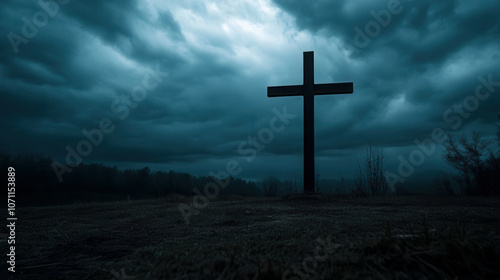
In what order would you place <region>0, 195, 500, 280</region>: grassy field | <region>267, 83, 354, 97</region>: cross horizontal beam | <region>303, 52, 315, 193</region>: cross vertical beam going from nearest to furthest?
1. <region>0, 195, 500, 280</region>: grassy field
2. <region>303, 52, 315, 193</region>: cross vertical beam
3. <region>267, 83, 354, 97</region>: cross horizontal beam

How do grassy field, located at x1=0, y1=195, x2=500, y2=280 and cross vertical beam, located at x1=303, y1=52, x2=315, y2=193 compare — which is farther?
cross vertical beam, located at x1=303, y1=52, x2=315, y2=193

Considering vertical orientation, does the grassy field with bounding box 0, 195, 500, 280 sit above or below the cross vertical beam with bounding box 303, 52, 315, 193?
below

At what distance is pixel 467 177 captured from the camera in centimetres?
630

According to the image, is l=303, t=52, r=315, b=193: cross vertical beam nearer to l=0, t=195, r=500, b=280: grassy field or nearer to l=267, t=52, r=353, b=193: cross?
l=267, t=52, r=353, b=193: cross

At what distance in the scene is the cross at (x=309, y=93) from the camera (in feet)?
21.9

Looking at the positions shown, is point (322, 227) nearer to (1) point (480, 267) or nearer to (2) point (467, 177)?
(1) point (480, 267)

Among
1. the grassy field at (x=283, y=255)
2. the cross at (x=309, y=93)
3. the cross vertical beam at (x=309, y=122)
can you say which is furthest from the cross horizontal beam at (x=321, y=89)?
the grassy field at (x=283, y=255)

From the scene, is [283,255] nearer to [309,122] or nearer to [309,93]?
[309,122]

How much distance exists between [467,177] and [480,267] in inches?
288

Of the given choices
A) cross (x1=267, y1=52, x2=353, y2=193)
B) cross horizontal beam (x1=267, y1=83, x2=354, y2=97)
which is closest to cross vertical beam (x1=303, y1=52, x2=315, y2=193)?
cross (x1=267, y1=52, x2=353, y2=193)

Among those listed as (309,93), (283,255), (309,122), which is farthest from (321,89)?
(283,255)

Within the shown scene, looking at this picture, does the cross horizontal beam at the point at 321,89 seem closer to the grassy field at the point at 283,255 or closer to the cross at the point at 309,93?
the cross at the point at 309,93

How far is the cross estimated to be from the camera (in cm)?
669

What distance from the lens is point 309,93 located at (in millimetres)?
7051
